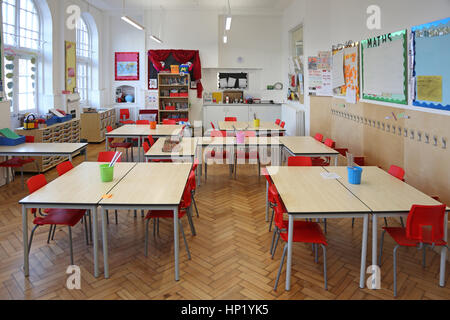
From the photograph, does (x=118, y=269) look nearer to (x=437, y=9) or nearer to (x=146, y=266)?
(x=146, y=266)

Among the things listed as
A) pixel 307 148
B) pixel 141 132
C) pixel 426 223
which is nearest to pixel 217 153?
pixel 141 132

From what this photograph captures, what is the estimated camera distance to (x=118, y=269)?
4098 millimetres

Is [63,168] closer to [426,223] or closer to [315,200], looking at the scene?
[315,200]

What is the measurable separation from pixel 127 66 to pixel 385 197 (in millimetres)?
10929

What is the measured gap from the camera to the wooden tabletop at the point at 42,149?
6.12 meters

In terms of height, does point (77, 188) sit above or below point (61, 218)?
above

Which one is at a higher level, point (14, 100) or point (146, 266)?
point (14, 100)

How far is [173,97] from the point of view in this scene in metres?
12.9

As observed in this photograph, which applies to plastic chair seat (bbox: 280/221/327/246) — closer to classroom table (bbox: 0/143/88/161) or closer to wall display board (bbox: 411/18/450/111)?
wall display board (bbox: 411/18/450/111)

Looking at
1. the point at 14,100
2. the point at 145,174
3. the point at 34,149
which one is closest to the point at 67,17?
the point at 14,100

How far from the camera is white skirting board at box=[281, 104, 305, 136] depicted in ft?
33.4

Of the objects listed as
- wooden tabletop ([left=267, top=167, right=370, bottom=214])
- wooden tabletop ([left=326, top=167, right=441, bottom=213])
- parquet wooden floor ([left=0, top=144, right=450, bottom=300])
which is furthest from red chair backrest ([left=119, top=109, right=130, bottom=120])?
wooden tabletop ([left=326, top=167, right=441, bottom=213])

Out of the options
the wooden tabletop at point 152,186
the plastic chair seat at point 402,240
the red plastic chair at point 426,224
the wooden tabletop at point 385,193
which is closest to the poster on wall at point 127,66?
the wooden tabletop at point 152,186

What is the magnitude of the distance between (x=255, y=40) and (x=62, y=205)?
1070cm
